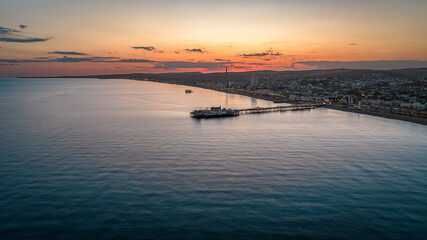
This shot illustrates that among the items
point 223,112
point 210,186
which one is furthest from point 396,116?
point 210,186

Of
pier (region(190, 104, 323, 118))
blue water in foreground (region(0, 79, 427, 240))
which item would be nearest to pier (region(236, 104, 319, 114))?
pier (region(190, 104, 323, 118))

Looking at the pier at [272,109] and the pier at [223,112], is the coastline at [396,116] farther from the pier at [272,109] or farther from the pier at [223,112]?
the pier at [223,112]

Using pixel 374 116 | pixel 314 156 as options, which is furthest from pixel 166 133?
pixel 374 116

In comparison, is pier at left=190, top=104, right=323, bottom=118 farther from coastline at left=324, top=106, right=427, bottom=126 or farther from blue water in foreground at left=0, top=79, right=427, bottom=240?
blue water in foreground at left=0, top=79, right=427, bottom=240

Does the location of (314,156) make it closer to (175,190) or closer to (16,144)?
(175,190)

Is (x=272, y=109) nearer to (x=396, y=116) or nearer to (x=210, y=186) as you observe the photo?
(x=396, y=116)

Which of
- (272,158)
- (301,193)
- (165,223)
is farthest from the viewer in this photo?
(272,158)

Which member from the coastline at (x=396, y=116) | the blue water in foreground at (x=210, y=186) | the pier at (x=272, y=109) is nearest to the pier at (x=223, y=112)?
the pier at (x=272, y=109)

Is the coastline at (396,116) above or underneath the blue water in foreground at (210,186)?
above
